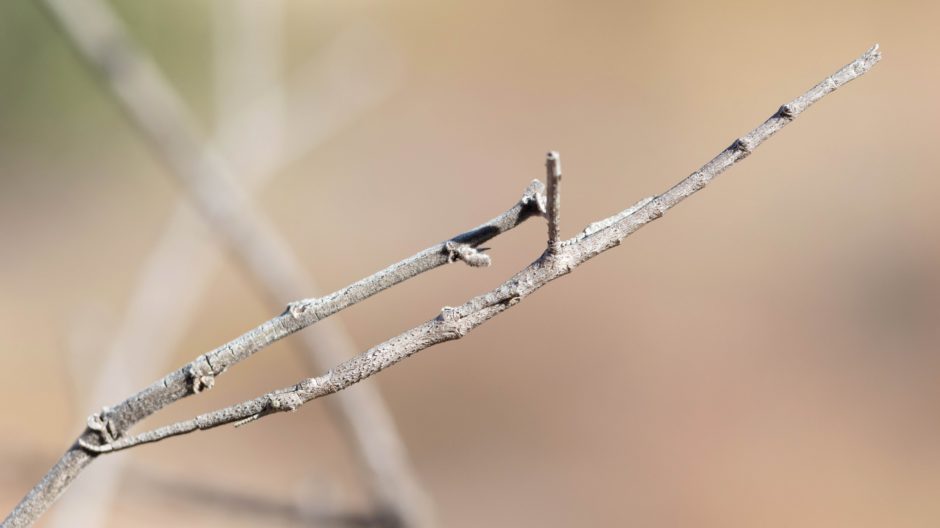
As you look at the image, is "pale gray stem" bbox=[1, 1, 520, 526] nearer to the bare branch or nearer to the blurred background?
the blurred background

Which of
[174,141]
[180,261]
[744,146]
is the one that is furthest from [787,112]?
[180,261]

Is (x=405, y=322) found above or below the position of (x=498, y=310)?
above

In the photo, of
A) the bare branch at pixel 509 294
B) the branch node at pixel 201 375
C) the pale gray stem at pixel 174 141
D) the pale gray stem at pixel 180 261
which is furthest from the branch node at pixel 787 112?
the pale gray stem at pixel 180 261

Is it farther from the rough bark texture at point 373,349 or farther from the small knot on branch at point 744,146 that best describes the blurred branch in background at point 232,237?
the small knot on branch at point 744,146

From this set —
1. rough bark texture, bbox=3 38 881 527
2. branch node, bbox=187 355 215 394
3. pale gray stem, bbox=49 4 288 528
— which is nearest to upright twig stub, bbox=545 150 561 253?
rough bark texture, bbox=3 38 881 527

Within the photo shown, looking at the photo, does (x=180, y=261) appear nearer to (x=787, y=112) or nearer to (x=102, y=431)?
(x=102, y=431)

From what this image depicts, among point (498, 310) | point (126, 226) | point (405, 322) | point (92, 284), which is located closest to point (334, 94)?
point (498, 310)

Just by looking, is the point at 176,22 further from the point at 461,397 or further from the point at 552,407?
the point at 552,407
